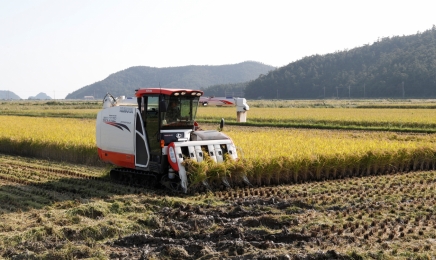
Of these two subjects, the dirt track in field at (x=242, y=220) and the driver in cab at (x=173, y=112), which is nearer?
the dirt track in field at (x=242, y=220)

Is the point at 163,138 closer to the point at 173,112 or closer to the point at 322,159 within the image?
the point at 173,112

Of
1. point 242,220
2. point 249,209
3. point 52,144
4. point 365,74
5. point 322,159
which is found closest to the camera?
point 242,220

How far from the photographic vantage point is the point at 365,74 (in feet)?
421

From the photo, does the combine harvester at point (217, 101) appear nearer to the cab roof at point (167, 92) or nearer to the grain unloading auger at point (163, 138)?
the grain unloading auger at point (163, 138)

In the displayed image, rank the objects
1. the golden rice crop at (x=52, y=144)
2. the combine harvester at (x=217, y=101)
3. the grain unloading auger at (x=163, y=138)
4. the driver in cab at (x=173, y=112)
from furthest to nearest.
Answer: the golden rice crop at (x=52, y=144) → the combine harvester at (x=217, y=101) → the driver in cab at (x=173, y=112) → the grain unloading auger at (x=163, y=138)

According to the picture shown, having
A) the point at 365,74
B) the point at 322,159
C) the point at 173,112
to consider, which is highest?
the point at 365,74

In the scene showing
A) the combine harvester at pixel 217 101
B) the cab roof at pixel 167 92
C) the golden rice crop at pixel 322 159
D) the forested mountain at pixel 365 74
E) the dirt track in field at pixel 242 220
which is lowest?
the dirt track in field at pixel 242 220

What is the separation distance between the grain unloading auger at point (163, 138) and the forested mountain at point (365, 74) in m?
97.3

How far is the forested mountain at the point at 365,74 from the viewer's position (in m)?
110

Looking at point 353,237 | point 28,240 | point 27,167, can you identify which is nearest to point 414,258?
point 353,237

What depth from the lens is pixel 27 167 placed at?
57.9 feet

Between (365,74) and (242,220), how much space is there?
123657mm

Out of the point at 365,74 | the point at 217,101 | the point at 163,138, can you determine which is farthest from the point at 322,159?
the point at 365,74

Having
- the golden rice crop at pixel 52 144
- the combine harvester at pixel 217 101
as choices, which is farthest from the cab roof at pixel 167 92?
the golden rice crop at pixel 52 144
